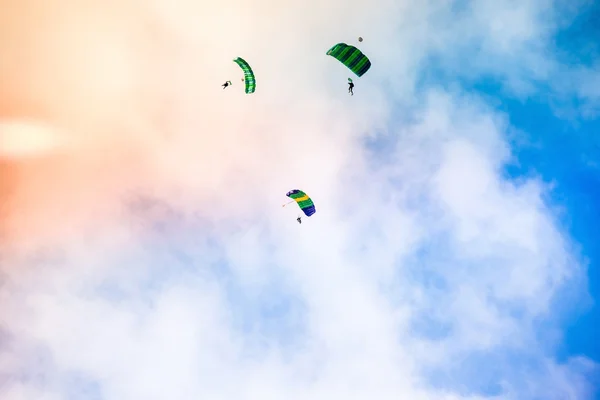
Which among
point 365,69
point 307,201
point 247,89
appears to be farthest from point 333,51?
point 307,201

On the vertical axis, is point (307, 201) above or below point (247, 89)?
below

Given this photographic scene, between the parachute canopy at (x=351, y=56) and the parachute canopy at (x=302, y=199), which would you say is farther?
the parachute canopy at (x=302, y=199)

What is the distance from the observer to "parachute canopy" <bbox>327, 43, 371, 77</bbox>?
24.5 metres

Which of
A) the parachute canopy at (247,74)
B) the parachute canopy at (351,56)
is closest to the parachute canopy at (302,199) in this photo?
the parachute canopy at (247,74)

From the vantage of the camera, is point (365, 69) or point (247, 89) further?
point (247, 89)

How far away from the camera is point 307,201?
3145 cm

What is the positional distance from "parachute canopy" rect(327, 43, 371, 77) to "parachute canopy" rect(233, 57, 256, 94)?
7.75 m

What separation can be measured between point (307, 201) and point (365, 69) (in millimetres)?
11467

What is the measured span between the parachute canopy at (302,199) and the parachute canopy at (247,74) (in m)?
9.10

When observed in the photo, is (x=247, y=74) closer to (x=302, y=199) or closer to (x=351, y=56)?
(x=351, y=56)

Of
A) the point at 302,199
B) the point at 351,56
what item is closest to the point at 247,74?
the point at 351,56

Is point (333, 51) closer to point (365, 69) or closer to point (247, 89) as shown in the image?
point (365, 69)

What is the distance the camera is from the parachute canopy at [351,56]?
966 inches

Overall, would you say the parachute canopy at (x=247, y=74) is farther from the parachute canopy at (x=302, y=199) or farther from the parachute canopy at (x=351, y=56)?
the parachute canopy at (x=302, y=199)
